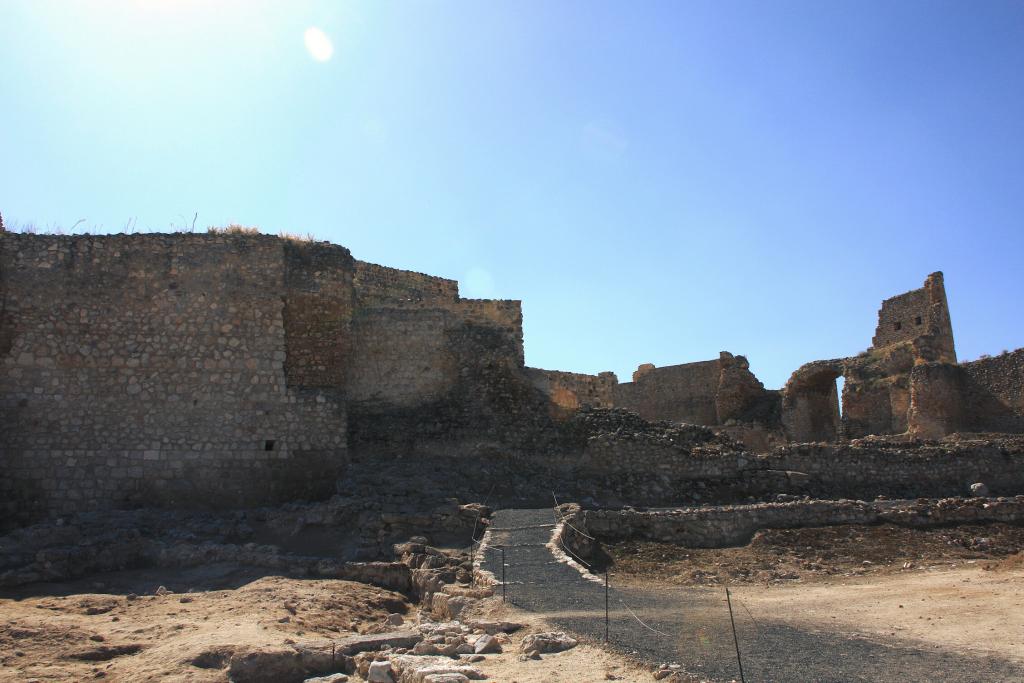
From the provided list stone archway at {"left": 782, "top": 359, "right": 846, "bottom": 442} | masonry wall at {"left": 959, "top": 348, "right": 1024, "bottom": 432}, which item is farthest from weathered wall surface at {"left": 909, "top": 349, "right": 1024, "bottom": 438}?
stone archway at {"left": 782, "top": 359, "right": 846, "bottom": 442}

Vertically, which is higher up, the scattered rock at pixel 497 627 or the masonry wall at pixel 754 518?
the masonry wall at pixel 754 518

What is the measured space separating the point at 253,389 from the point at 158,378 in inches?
64.9

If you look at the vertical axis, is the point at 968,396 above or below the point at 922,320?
below

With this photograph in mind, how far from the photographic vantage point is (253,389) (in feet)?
47.7

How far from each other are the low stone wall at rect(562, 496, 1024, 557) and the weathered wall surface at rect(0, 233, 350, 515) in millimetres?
5192

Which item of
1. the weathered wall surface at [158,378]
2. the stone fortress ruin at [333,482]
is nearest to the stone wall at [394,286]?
the stone fortress ruin at [333,482]

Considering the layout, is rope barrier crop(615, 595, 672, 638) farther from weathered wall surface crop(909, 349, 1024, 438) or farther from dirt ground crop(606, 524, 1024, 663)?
weathered wall surface crop(909, 349, 1024, 438)

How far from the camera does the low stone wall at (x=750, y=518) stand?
1253cm

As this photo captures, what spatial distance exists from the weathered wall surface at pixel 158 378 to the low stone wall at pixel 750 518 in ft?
17.0

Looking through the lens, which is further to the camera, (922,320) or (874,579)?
(922,320)

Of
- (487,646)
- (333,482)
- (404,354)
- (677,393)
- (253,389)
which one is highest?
(677,393)

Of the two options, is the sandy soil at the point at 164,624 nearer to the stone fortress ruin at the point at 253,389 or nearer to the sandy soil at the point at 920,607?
the stone fortress ruin at the point at 253,389

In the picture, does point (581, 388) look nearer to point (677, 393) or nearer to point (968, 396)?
point (677, 393)

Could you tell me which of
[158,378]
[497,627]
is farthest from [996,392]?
[158,378]
